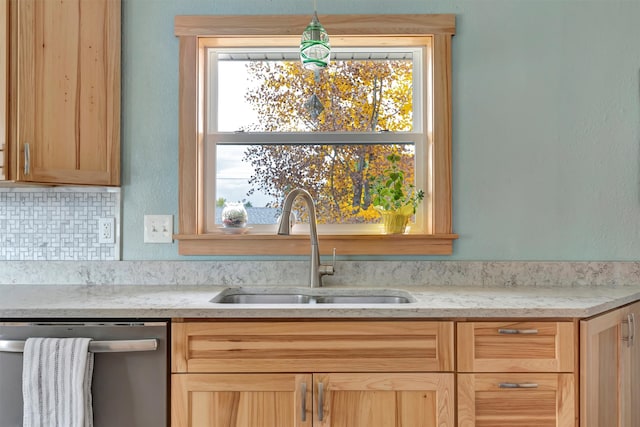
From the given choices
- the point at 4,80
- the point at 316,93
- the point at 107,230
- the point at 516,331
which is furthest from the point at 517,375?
the point at 4,80

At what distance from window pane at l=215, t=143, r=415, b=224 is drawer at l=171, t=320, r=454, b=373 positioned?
0.72m

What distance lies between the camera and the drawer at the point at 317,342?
4.73 ft

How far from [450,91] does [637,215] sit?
993mm

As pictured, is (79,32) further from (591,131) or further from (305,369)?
(591,131)

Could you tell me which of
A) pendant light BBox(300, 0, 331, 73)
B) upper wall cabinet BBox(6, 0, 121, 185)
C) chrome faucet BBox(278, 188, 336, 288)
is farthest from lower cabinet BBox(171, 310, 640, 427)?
pendant light BBox(300, 0, 331, 73)

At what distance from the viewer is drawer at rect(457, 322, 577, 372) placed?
1.43 metres

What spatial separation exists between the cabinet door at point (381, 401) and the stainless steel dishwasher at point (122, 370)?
51 cm

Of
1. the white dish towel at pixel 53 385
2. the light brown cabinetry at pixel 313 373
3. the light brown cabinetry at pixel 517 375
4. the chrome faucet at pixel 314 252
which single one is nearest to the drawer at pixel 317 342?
the light brown cabinetry at pixel 313 373

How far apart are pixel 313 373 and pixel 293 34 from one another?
4.64 feet

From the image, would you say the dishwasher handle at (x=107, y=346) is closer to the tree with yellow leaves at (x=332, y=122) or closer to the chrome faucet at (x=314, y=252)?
the chrome faucet at (x=314, y=252)

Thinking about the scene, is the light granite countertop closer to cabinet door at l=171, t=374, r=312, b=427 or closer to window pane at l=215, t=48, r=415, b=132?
cabinet door at l=171, t=374, r=312, b=427

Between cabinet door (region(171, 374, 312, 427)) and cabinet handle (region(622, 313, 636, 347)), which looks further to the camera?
cabinet handle (region(622, 313, 636, 347))

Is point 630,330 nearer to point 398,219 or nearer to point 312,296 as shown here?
point 398,219

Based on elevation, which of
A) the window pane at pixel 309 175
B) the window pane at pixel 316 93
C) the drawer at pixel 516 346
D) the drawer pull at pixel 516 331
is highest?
the window pane at pixel 316 93
